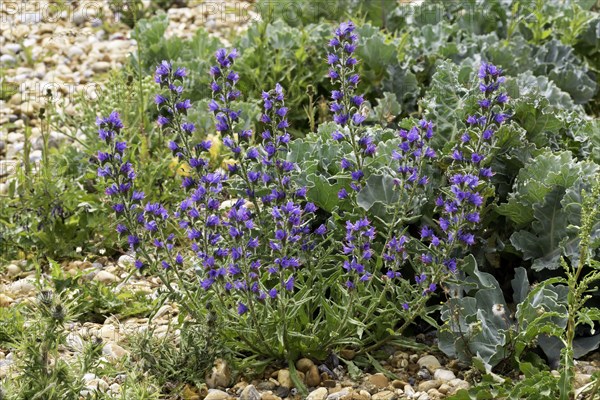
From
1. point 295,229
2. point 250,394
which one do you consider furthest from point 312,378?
point 295,229

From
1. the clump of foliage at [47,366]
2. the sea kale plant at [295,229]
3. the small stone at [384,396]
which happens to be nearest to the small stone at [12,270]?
the sea kale plant at [295,229]

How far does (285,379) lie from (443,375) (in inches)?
25.2

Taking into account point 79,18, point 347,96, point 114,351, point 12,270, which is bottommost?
point 12,270

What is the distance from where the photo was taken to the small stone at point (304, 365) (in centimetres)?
362

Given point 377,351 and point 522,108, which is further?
point 522,108

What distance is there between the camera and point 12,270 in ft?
15.3

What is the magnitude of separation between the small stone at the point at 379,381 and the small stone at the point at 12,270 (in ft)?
6.82

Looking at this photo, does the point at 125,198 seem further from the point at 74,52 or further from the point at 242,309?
the point at 74,52

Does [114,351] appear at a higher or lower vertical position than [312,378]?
lower

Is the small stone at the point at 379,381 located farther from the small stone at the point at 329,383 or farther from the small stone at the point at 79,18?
the small stone at the point at 79,18

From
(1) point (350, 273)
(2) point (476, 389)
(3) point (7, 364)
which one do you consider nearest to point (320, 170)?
(1) point (350, 273)

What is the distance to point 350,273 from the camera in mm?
3486

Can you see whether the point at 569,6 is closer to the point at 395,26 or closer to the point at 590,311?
the point at 395,26

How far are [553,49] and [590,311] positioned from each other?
2901 millimetres
